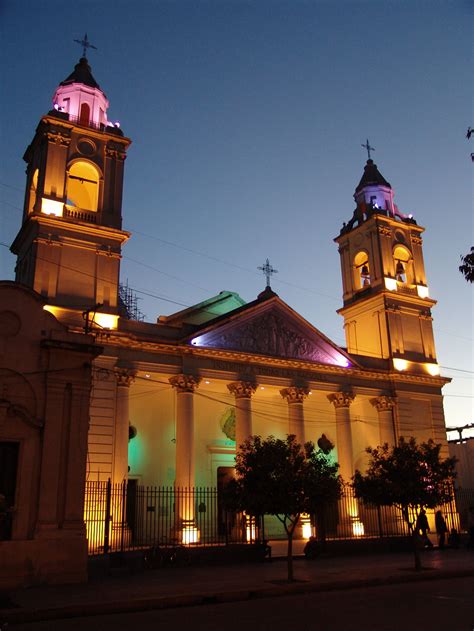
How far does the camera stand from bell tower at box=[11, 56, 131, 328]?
86.2 ft

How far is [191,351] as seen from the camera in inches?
1080

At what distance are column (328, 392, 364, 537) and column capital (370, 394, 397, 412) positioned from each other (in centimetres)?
216

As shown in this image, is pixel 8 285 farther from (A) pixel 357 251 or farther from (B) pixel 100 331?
(A) pixel 357 251

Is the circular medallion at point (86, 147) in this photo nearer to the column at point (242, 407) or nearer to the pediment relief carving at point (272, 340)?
the pediment relief carving at point (272, 340)

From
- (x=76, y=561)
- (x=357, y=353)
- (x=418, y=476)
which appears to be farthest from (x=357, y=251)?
(x=76, y=561)

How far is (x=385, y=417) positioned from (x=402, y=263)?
Result: 10262 millimetres

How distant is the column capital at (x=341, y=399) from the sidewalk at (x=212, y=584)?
34.5ft

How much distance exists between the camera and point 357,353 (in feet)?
120

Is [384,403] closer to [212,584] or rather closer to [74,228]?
[74,228]

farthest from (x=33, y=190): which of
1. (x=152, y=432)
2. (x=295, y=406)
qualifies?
(x=295, y=406)

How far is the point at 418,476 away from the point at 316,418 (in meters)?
14.6

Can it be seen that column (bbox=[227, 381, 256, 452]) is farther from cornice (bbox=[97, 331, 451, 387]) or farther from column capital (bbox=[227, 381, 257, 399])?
cornice (bbox=[97, 331, 451, 387])

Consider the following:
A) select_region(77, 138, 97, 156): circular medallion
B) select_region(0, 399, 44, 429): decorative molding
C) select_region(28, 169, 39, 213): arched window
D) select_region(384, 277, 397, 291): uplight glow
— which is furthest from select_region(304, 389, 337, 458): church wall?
select_region(0, 399, 44, 429): decorative molding

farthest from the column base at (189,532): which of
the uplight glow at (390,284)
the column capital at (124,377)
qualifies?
the uplight glow at (390,284)
